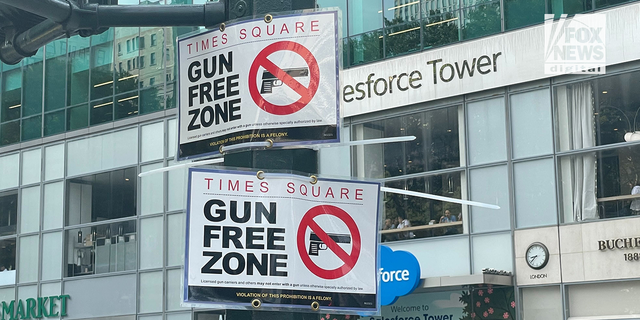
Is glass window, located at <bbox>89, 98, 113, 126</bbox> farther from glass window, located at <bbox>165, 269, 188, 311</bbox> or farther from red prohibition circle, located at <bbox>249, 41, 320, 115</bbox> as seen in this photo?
red prohibition circle, located at <bbox>249, 41, 320, 115</bbox>

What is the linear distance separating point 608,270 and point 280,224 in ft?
55.2

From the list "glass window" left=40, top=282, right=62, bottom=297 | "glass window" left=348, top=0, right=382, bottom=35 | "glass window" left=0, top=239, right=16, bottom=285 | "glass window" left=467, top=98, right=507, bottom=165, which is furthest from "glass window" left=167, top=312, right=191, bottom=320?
"glass window" left=467, top=98, right=507, bottom=165

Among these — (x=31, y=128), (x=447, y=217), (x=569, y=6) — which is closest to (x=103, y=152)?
(x=31, y=128)

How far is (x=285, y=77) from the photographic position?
3.90 meters

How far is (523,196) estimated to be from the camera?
20.8 metres

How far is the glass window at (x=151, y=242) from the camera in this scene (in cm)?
2777

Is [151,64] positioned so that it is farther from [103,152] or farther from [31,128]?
[31,128]

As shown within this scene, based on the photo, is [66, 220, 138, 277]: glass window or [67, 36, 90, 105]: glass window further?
[67, 36, 90, 105]: glass window

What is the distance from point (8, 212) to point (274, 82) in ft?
100

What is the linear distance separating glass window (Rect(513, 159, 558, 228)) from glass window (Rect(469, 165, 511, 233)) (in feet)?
0.93

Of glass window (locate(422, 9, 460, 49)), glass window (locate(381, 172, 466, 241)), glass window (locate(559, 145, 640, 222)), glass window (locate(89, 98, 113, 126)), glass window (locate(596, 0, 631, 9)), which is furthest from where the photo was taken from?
glass window (locate(89, 98, 113, 126))

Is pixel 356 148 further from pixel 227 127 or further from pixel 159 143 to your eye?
pixel 227 127

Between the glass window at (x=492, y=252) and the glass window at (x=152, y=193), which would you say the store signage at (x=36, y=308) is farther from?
the glass window at (x=492, y=252)

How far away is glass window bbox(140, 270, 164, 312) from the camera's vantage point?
2742cm
